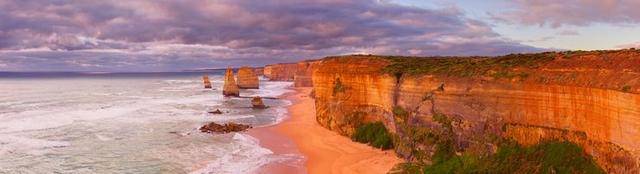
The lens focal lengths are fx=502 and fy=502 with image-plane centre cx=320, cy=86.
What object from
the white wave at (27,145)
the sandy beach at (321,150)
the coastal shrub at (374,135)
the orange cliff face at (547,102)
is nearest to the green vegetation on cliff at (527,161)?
the orange cliff face at (547,102)

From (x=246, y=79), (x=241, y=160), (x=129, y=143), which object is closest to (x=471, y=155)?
(x=241, y=160)

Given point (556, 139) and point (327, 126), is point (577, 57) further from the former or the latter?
point (327, 126)

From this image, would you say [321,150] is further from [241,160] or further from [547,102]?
[547,102]

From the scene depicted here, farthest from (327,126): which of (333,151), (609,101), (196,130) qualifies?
(609,101)

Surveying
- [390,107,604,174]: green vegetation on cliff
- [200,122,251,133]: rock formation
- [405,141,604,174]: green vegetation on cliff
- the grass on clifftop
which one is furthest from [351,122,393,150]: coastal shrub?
[200,122,251,133]: rock formation

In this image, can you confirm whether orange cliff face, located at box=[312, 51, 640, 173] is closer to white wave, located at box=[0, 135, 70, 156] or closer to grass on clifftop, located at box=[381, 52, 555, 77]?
grass on clifftop, located at box=[381, 52, 555, 77]

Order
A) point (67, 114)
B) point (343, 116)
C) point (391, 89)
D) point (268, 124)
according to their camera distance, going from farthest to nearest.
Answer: point (67, 114) → point (268, 124) → point (343, 116) → point (391, 89)

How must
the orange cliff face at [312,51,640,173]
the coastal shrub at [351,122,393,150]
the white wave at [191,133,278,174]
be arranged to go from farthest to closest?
1. the coastal shrub at [351,122,393,150]
2. the white wave at [191,133,278,174]
3. the orange cliff face at [312,51,640,173]
